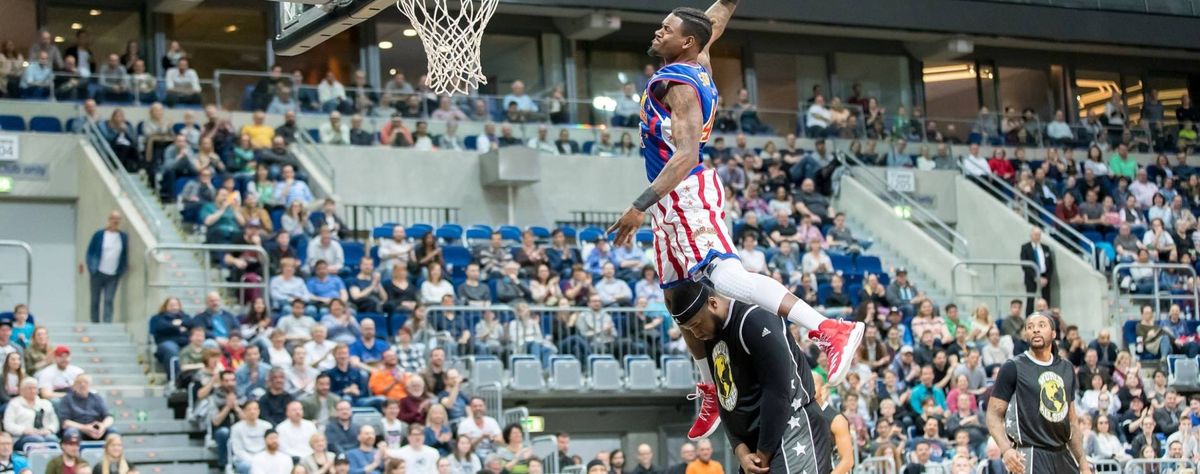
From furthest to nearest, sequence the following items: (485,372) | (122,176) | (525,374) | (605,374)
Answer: (122,176) < (605,374) < (525,374) < (485,372)

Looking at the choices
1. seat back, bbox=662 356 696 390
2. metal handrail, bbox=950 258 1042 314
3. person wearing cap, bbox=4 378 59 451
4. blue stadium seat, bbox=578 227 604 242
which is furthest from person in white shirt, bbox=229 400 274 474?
metal handrail, bbox=950 258 1042 314

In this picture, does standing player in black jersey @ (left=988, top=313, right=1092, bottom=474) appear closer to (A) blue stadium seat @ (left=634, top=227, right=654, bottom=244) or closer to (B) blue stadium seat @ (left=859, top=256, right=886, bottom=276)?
(A) blue stadium seat @ (left=634, top=227, right=654, bottom=244)

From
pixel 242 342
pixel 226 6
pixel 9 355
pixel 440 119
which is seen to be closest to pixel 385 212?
pixel 440 119

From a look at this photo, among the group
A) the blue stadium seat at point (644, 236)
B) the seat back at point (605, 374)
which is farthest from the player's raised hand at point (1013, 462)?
the blue stadium seat at point (644, 236)

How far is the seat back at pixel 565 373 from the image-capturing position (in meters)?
19.8

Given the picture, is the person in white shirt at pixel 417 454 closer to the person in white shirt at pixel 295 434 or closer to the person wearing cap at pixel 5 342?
the person in white shirt at pixel 295 434

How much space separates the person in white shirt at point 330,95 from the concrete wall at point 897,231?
326 inches

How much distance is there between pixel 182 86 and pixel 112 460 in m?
10.6

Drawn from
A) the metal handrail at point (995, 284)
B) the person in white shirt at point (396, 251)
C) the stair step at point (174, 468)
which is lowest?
the stair step at point (174, 468)

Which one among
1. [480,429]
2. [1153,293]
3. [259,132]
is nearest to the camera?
[480,429]

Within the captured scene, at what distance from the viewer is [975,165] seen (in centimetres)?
2972

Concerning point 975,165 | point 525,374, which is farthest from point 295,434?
point 975,165

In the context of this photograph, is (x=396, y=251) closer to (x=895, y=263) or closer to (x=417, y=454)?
(x=417, y=454)

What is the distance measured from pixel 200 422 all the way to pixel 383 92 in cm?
1014
